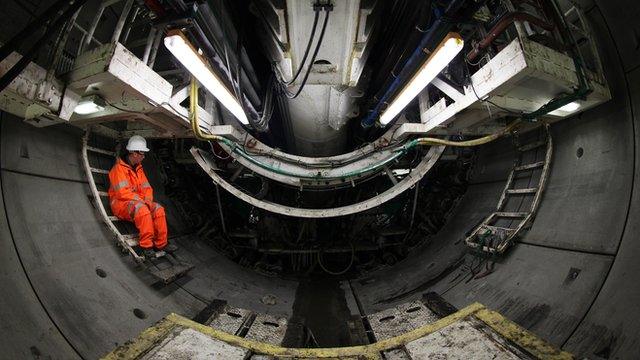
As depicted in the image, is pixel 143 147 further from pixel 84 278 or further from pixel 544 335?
pixel 544 335

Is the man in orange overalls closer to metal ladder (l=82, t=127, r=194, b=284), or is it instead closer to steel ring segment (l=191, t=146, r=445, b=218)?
metal ladder (l=82, t=127, r=194, b=284)

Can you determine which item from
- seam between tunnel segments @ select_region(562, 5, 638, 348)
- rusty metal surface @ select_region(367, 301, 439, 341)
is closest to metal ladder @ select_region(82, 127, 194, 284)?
rusty metal surface @ select_region(367, 301, 439, 341)

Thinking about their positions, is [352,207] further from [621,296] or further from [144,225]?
[621,296]

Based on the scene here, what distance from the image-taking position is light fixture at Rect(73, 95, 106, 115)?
2465 mm

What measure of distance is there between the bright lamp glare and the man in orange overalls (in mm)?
990

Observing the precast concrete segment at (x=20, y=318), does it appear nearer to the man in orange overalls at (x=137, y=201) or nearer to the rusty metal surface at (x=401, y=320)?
the man in orange overalls at (x=137, y=201)

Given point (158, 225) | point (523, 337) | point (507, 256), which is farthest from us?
point (158, 225)

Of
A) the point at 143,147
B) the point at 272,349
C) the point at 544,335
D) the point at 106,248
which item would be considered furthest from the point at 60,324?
the point at 544,335

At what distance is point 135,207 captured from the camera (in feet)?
11.2

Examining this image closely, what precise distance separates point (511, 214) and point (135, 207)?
14.9 feet

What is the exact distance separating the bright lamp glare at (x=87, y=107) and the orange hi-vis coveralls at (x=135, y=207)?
3.25 ft

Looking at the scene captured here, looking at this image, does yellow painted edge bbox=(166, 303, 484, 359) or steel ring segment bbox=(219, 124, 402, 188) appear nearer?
yellow painted edge bbox=(166, 303, 484, 359)

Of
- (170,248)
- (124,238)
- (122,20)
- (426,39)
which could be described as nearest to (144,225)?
(124,238)

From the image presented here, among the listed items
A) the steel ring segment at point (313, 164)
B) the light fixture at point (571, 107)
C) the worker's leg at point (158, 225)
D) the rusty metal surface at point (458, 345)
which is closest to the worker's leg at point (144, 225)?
the worker's leg at point (158, 225)
